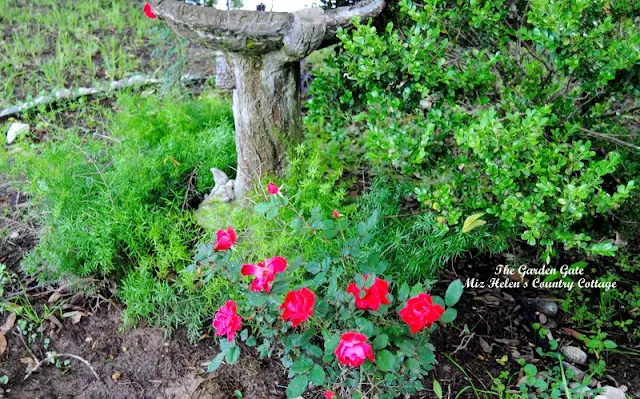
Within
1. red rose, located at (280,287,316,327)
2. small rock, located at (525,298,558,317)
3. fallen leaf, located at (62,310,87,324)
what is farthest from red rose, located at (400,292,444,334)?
fallen leaf, located at (62,310,87,324)

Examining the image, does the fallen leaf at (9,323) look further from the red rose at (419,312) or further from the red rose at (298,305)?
the red rose at (419,312)

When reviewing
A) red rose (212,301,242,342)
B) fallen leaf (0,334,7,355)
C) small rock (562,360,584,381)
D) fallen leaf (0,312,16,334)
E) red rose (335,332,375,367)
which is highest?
red rose (335,332,375,367)

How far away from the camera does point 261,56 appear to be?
2736 millimetres

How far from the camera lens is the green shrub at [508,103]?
2285mm

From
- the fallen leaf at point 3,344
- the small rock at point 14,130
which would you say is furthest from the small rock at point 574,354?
the small rock at point 14,130

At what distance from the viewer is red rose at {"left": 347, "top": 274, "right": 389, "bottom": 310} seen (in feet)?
6.34

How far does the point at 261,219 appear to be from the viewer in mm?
2861

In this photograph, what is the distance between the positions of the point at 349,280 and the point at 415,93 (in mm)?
875

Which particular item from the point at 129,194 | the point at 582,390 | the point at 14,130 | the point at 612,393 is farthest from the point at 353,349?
the point at 14,130

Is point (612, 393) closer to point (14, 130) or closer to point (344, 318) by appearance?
point (344, 318)

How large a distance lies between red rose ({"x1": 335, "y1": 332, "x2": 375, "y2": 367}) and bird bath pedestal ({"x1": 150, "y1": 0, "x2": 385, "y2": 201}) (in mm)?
1271

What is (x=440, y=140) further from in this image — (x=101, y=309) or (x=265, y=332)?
(x=101, y=309)

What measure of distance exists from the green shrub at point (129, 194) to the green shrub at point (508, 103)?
2.59ft

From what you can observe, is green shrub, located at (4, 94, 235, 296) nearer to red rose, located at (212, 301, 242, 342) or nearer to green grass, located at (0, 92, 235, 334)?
green grass, located at (0, 92, 235, 334)
